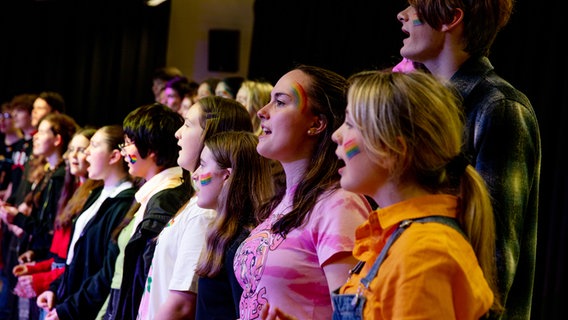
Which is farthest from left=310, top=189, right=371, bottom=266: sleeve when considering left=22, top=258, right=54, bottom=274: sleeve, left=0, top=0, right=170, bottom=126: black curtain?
left=0, top=0, right=170, bottom=126: black curtain

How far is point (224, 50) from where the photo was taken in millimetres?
6957

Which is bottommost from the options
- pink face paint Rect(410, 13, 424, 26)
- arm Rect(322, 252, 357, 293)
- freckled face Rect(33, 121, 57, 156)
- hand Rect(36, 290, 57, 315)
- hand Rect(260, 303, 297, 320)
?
hand Rect(36, 290, 57, 315)

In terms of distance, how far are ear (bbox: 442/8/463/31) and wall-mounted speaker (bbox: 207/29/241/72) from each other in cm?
512

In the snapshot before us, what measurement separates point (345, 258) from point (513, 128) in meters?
0.47

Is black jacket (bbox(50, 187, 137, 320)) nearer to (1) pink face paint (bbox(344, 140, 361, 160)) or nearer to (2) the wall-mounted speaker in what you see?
(1) pink face paint (bbox(344, 140, 361, 160))

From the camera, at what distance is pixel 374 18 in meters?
4.99

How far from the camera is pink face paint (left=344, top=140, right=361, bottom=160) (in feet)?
4.99

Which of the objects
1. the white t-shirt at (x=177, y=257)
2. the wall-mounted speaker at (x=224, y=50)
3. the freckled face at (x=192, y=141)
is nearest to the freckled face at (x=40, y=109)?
the wall-mounted speaker at (x=224, y=50)

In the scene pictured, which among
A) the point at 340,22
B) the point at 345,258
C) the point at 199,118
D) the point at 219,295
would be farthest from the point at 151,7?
the point at 345,258

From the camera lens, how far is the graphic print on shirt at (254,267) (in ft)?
6.31

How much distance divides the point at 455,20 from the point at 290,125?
1.69 ft

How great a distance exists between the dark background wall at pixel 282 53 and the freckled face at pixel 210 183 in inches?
77.8

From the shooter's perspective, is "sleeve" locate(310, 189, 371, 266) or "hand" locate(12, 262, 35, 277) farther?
"hand" locate(12, 262, 35, 277)

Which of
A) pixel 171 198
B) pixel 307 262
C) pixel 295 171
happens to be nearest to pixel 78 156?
pixel 171 198
